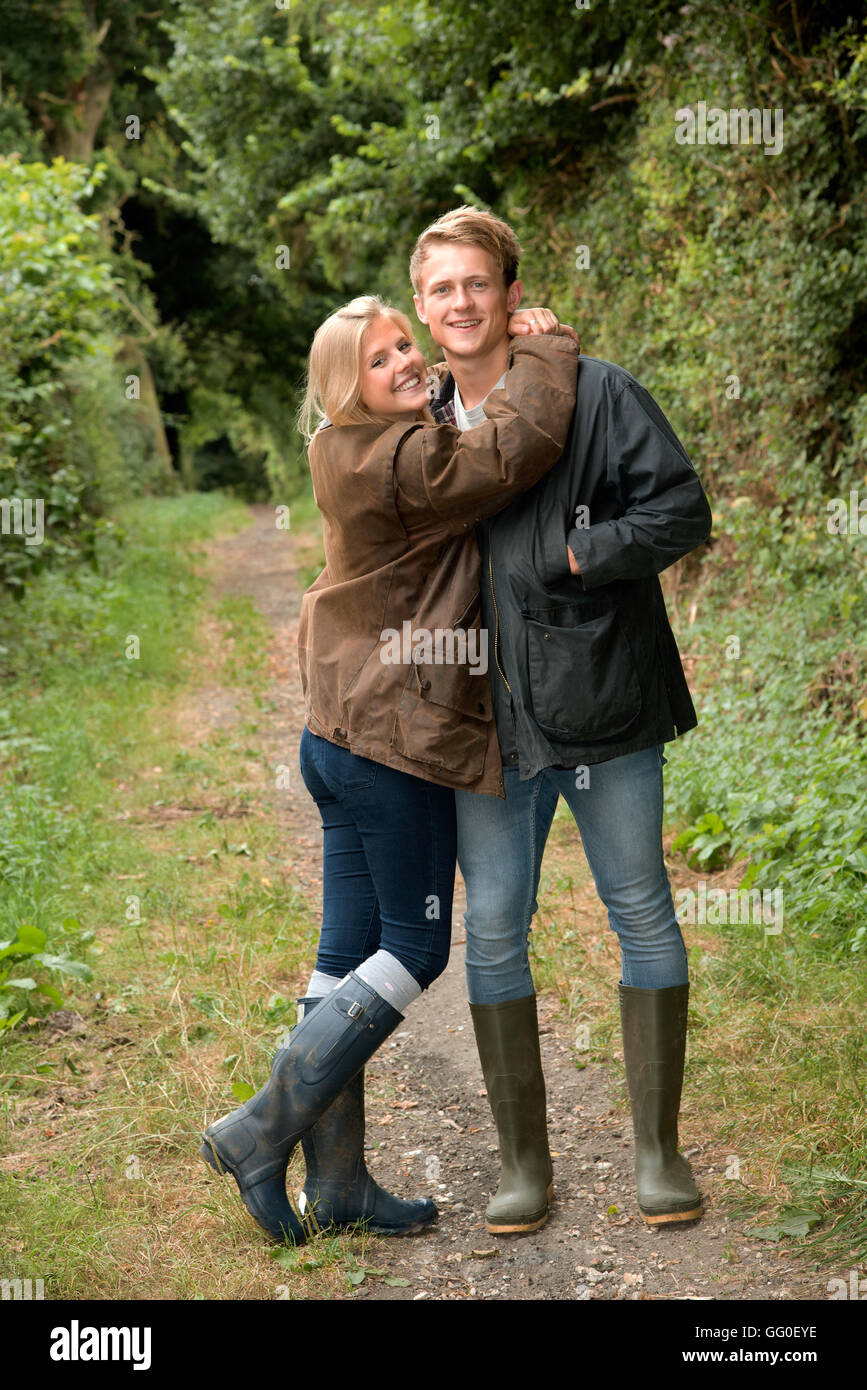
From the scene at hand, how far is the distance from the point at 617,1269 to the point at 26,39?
1839 centimetres

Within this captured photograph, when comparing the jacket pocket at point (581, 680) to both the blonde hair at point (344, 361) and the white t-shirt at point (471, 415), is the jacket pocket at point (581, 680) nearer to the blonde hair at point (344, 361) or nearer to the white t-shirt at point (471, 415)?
the white t-shirt at point (471, 415)

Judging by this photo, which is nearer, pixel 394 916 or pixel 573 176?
pixel 394 916

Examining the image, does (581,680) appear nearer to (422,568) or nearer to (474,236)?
(422,568)

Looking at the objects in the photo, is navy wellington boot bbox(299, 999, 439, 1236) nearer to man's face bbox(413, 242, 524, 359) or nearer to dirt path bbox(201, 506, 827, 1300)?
dirt path bbox(201, 506, 827, 1300)

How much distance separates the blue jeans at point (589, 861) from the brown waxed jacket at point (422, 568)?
0.14m

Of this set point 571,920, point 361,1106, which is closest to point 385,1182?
point 361,1106

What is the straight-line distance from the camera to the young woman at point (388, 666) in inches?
103

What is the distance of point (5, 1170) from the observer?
3.09 metres

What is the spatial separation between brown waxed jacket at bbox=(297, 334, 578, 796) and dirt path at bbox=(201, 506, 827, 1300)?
1.06 metres

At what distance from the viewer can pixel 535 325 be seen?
2.80 m

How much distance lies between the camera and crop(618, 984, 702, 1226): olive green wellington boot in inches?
112

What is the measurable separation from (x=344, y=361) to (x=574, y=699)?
0.87 meters

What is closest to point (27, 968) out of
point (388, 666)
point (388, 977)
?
point (388, 977)

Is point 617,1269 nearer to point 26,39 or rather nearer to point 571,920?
point 571,920
